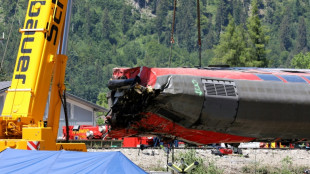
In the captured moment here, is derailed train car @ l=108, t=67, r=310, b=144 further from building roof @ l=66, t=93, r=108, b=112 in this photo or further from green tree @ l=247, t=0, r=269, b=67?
green tree @ l=247, t=0, r=269, b=67

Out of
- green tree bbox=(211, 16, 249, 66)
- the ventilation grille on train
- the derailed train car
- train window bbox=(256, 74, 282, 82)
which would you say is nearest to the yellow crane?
the derailed train car

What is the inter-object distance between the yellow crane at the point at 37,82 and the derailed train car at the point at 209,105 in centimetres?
156

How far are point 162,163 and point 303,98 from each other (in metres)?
10.6

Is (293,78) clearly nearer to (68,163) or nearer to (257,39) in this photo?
(68,163)

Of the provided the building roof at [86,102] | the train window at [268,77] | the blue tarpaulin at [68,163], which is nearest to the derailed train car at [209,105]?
the train window at [268,77]

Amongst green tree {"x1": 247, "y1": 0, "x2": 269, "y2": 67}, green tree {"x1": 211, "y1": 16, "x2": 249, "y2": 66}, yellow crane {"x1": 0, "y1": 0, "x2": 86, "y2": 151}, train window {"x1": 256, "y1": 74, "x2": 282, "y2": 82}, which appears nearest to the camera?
yellow crane {"x1": 0, "y1": 0, "x2": 86, "y2": 151}

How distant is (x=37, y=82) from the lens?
625 inches

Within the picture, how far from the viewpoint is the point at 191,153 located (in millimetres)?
26266

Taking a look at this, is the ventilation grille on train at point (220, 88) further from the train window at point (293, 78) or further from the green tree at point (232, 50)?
the green tree at point (232, 50)

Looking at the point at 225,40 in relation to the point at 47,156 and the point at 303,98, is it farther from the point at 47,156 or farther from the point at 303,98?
the point at 47,156

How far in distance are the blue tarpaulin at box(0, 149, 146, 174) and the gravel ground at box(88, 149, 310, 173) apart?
42.1ft

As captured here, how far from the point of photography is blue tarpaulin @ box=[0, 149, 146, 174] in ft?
37.9

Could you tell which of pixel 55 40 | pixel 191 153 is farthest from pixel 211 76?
pixel 191 153

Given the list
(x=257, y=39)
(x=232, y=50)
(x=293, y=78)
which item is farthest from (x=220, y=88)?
(x=232, y=50)
